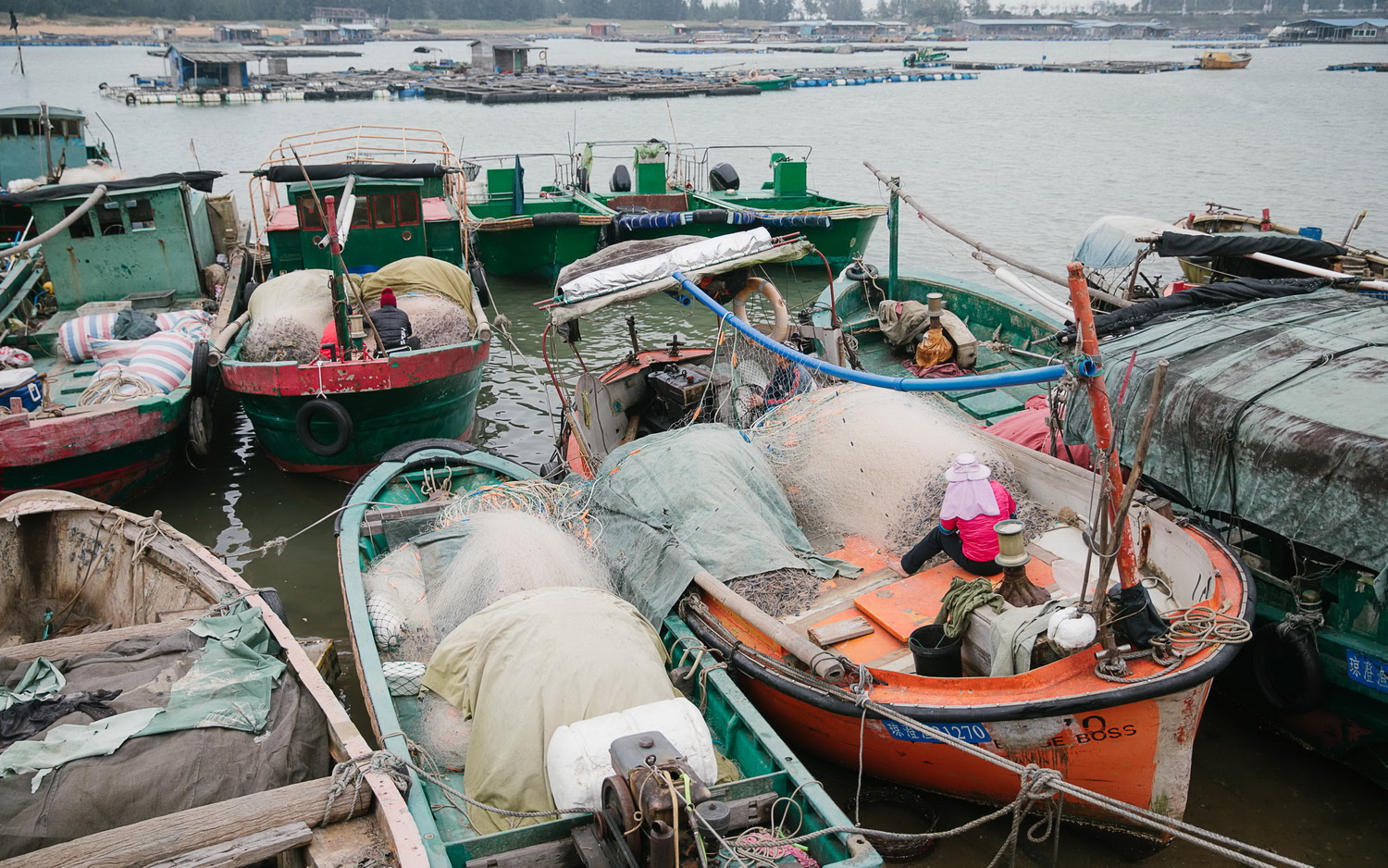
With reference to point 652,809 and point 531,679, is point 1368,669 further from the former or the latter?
point 531,679

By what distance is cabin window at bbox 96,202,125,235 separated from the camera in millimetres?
12906

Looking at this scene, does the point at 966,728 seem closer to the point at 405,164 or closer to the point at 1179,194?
the point at 405,164

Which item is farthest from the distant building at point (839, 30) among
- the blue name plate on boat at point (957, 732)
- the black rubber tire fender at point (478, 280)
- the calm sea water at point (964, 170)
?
the blue name plate on boat at point (957, 732)

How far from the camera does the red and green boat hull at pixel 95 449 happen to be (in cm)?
892

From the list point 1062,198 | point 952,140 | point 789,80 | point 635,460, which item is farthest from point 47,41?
point 635,460

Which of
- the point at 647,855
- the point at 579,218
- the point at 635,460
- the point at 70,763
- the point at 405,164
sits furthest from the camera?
the point at 579,218

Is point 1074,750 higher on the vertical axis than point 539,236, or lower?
lower

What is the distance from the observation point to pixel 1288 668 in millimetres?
6191

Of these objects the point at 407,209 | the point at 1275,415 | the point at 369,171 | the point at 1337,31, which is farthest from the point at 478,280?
the point at 1337,31

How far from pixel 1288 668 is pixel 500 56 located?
79826mm

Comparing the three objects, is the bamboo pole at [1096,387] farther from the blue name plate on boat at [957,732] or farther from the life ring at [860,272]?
the life ring at [860,272]

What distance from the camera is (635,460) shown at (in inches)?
289

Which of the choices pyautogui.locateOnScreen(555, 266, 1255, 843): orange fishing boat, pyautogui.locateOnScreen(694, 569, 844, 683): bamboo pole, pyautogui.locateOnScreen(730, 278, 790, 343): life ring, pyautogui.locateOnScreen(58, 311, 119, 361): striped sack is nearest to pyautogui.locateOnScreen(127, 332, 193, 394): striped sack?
pyautogui.locateOnScreen(58, 311, 119, 361): striped sack

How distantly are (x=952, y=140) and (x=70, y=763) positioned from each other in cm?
4485
